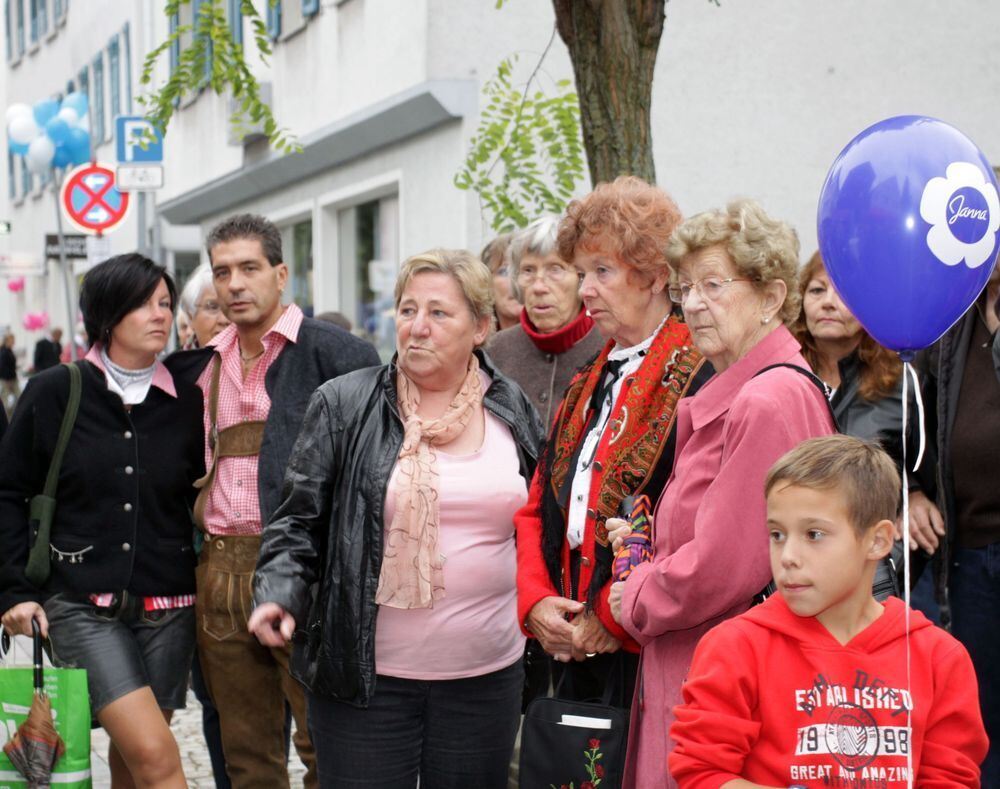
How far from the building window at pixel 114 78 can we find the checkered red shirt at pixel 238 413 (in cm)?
2357

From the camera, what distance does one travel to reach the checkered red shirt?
5.38 meters

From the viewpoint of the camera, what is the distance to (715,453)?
363cm

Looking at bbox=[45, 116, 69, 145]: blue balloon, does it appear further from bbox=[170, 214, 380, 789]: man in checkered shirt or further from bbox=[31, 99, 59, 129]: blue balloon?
bbox=[170, 214, 380, 789]: man in checkered shirt

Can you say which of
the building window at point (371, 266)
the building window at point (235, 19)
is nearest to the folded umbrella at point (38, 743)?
the building window at point (371, 266)

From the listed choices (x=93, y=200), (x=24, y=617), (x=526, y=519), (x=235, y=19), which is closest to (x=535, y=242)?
Result: (x=526, y=519)

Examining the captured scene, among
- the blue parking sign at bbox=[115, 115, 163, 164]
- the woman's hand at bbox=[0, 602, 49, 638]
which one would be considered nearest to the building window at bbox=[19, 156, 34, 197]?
the blue parking sign at bbox=[115, 115, 163, 164]

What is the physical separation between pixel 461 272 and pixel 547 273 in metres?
1.61

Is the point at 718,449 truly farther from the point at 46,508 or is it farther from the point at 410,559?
the point at 46,508

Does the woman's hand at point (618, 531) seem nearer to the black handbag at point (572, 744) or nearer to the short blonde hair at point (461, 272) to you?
the black handbag at point (572, 744)

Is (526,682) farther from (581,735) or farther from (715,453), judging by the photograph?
(715,453)

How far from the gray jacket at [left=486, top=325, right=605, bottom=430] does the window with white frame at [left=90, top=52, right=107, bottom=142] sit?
83.4 ft

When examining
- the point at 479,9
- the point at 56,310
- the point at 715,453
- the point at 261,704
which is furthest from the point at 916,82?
the point at 56,310

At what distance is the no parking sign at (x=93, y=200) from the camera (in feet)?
46.4

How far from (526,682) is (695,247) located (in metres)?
1.56
